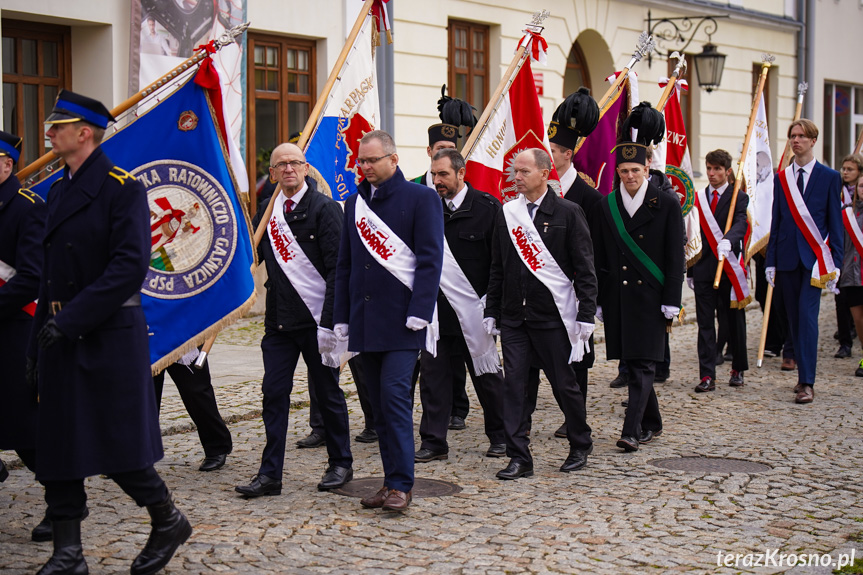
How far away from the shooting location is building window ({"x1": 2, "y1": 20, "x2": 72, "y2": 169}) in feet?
42.2

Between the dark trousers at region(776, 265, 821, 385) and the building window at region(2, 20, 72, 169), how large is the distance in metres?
7.77

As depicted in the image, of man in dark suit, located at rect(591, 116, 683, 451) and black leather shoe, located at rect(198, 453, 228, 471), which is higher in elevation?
man in dark suit, located at rect(591, 116, 683, 451)

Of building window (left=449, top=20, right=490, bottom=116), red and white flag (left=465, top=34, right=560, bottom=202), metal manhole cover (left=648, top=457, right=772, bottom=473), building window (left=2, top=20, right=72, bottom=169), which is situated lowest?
metal manhole cover (left=648, top=457, right=772, bottom=473)

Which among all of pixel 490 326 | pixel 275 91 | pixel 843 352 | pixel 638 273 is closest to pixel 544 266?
pixel 490 326

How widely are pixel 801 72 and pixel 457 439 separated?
1923cm

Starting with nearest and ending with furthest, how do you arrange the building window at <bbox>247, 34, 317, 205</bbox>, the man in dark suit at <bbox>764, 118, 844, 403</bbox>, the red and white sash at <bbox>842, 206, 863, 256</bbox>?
the man in dark suit at <bbox>764, 118, 844, 403</bbox>
the red and white sash at <bbox>842, 206, 863, 256</bbox>
the building window at <bbox>247, 34, 317, 205</bbox>

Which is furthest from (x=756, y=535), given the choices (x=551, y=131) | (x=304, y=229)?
(x=551, y=131)

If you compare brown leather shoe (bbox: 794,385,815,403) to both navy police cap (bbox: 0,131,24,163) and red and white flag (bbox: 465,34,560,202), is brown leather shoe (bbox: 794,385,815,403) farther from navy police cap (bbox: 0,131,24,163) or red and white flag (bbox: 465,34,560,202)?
navy police cap (bbox: 0,131,24,163)

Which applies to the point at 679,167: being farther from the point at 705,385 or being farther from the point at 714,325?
the point at 705,385

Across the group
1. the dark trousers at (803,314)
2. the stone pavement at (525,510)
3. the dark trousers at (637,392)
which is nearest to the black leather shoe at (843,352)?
the dark trousers at (803,314)

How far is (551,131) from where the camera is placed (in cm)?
887

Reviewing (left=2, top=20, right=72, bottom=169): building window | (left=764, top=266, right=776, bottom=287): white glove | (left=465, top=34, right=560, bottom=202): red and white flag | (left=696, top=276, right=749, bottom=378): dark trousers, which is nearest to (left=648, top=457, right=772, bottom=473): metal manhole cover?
(left=465, top=34, right=560, bottom=202): red and white flag

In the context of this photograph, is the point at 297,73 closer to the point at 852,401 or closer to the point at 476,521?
the point at 852,401

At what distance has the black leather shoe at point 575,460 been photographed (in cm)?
721
